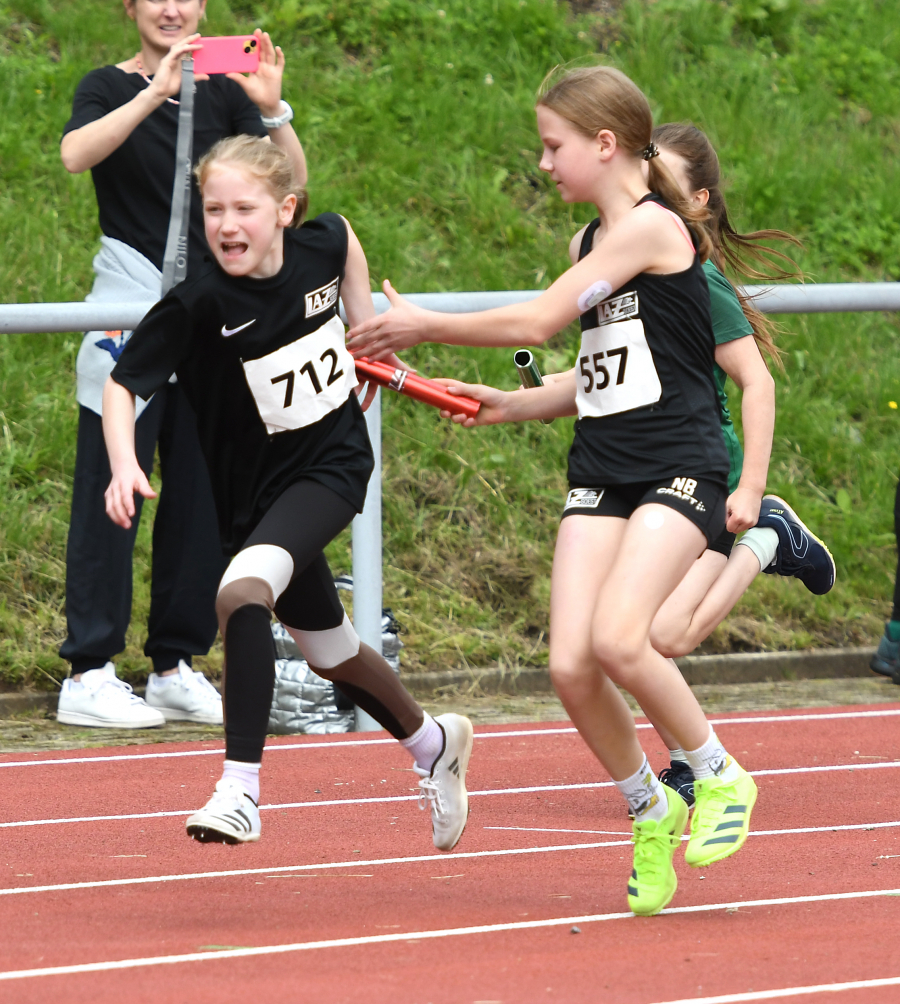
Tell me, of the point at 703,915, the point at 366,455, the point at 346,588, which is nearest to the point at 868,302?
the point at 346,588

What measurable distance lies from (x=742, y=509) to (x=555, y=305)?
0.77m

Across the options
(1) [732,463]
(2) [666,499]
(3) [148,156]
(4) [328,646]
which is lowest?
(4) [328,646]

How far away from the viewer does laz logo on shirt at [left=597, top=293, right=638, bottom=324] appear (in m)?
3.95

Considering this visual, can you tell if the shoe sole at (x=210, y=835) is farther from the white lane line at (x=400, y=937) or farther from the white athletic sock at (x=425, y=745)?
the white athletic sock at (x=425, y=745)

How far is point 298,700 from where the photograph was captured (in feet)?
21.0

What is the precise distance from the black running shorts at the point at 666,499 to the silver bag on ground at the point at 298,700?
2596 mm

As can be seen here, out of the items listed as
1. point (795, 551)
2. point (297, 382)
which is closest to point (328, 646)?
point (297, 382)

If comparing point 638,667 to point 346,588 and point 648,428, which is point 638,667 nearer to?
point 648,428

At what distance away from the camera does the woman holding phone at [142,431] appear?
609 centimetres

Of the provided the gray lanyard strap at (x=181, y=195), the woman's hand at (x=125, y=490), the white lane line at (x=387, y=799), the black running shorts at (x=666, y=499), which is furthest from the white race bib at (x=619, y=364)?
the gray lanyard strap at (x=181, y=195)

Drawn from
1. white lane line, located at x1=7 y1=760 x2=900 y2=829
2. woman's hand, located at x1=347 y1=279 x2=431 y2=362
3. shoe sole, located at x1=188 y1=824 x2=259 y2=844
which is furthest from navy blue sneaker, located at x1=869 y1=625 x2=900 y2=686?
shoe sole, located at x1=188 y1=824 x2=259 y2=844

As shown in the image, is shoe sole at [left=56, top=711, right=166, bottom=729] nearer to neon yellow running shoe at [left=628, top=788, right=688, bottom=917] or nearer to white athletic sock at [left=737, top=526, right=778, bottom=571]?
white athletic sock at [left=737, top=526, right=778, bottom=571]

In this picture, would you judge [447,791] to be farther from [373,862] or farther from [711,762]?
[711,762]

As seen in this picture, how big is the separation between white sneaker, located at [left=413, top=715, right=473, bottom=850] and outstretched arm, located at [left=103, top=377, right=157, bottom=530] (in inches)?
43.6
